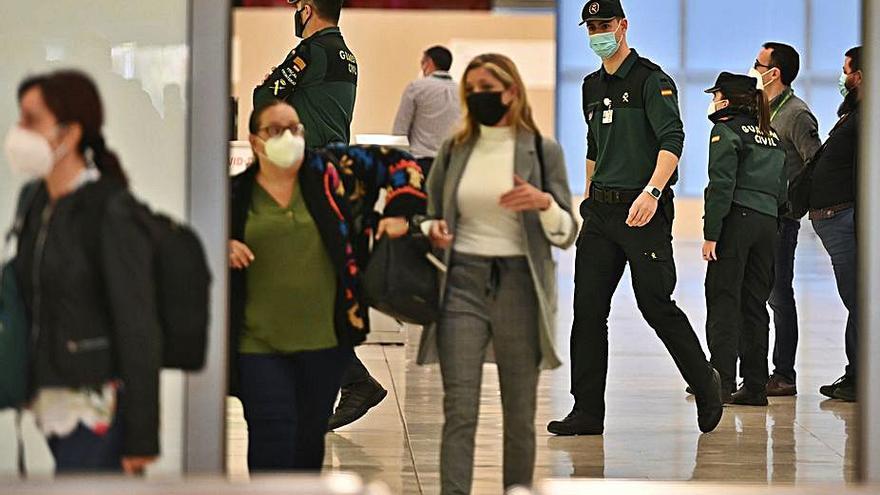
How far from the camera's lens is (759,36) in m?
18.0

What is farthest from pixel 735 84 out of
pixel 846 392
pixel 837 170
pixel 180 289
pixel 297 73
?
pixel 180 289

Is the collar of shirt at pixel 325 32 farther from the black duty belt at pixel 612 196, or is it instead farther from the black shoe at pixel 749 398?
the black shoe at pixel 749 398

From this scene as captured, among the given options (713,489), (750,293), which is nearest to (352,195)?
(713,489)

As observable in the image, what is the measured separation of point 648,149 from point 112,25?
2.56m

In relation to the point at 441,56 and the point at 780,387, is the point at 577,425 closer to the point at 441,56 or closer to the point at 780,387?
the point at 441,56

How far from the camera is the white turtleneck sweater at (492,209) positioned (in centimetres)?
404

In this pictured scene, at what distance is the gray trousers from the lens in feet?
A: 13.6

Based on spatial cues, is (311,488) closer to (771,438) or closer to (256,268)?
(256,268)

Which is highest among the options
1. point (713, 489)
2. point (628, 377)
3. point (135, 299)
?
point (135, 299)

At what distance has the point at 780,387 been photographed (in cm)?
747

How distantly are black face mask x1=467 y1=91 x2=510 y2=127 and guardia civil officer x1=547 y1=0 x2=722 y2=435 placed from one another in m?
1.53

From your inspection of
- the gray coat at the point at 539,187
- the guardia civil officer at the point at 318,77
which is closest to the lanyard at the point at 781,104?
the guardia civil officer at the point at 318,77

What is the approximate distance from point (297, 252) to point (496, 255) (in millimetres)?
557

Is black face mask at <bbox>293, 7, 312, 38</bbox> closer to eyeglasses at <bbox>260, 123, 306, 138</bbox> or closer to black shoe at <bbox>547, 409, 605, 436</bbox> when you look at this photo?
eyeglasses at <bbox>260, 123, 306, 138</bbox>
